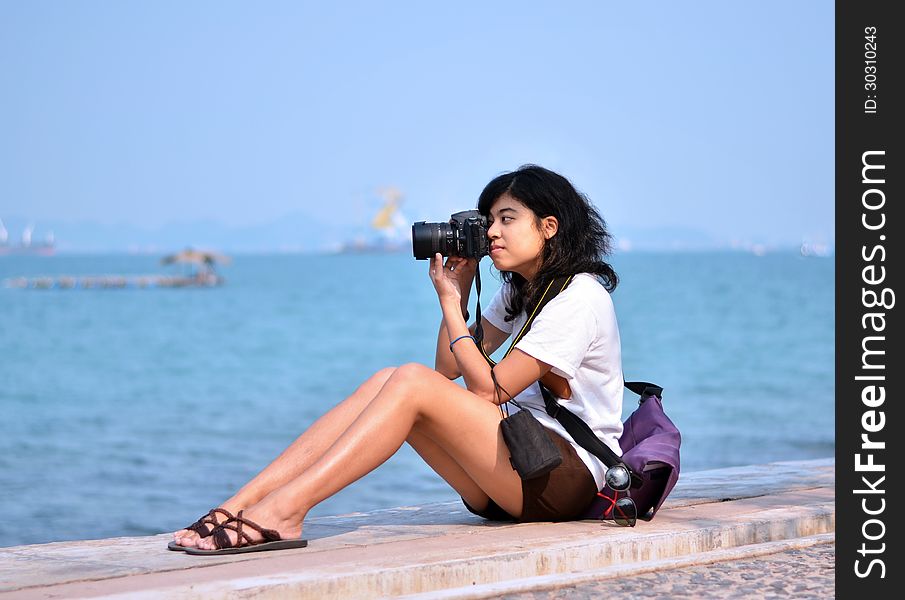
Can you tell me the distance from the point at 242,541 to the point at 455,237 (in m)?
1.15

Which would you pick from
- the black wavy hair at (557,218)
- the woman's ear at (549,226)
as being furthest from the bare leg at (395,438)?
the woman's ear at (549,226)

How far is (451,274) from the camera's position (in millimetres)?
4023

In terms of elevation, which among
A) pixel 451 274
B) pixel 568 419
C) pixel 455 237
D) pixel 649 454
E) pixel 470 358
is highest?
pixel 455 237

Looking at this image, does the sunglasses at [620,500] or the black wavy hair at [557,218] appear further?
the black wavy hair at [557,218]

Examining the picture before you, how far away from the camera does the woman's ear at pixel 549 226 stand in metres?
3.94

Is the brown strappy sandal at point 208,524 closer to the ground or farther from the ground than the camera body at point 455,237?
closer to the ground

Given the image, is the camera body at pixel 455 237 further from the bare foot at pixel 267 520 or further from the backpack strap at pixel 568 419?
the bare foot at pixel 267 520

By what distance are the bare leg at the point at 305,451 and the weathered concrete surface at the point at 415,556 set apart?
0.22 m

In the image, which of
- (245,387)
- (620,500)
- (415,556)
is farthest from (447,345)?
(245,387)

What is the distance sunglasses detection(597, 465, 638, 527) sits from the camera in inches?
148

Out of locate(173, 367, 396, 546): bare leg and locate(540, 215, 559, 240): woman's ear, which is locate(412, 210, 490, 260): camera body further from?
locate(173, 367, 396, 546): bare leg

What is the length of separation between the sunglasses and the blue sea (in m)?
0.83

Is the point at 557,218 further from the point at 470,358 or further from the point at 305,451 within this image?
the point at 305,451
